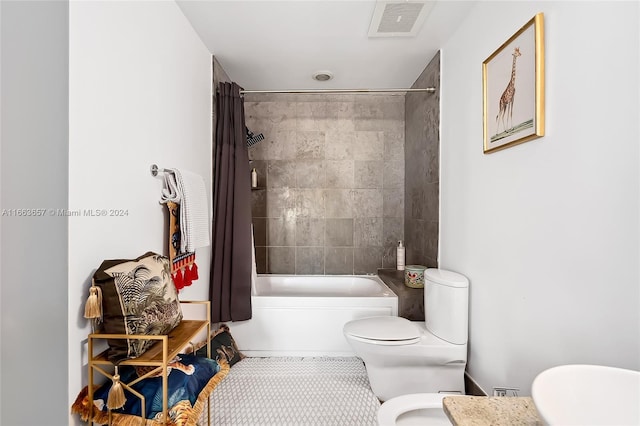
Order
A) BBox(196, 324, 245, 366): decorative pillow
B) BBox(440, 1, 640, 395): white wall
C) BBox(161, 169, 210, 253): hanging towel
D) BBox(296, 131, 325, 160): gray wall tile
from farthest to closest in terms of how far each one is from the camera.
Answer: BBox(296, 131, 325, 160): gray wall tile, BBox(196, 324, 245, 366): decorative pillow, BBox(161, 169, 210, 253): hanging towel, BBox(440, 1, 640, 395): white wall

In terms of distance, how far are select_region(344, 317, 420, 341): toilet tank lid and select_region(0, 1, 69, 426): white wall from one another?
1.37m

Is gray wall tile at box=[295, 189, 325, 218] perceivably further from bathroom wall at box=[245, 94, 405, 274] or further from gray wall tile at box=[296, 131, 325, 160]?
gray wall tile at box=[296, 131, 325, 160]

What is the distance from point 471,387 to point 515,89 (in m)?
1.66

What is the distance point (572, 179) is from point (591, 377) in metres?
0.68

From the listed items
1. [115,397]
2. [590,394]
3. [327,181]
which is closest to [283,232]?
[327,181]

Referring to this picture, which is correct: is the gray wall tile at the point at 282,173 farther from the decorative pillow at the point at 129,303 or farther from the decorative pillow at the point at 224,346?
the decorative pillow at the point at 129,303

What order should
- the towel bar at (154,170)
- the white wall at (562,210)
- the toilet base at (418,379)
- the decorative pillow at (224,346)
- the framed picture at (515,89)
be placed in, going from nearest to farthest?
the white wall at (562,210) < the framed picture at (515,89) < the towel bar at (154,170) < the toilet base at (418,379) < the decorative pillow at (224,346)

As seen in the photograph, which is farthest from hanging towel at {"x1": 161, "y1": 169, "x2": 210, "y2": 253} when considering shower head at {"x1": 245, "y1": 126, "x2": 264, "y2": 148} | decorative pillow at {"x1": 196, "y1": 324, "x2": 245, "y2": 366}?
shower head at {"x1": 245, "y1": 126, "x2": 264, "y2": 148}

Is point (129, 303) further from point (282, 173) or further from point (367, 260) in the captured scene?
point (367, 260)

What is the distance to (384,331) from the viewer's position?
192cm

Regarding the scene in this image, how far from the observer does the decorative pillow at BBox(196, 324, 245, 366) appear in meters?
2.28

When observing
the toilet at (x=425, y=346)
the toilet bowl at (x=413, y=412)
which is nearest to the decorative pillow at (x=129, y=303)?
the toilet bowl at (x=413, y=412)

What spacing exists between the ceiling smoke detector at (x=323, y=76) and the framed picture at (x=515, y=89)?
1.39 meters

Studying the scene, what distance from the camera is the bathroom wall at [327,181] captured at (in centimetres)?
330
